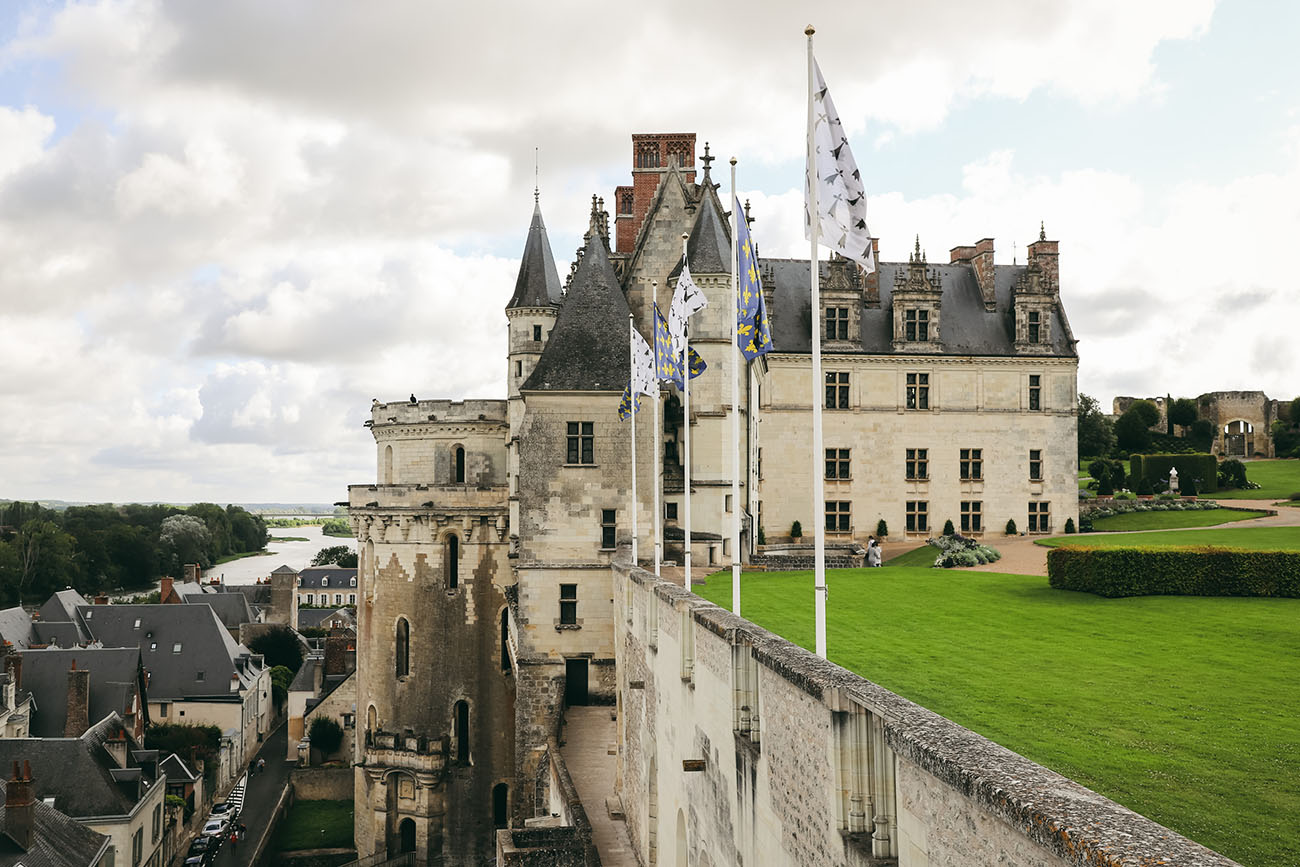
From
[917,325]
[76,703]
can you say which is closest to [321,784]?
[76,703]

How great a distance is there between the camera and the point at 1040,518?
47.0 metres

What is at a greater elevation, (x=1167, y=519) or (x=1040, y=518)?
(x=1167, y=519)

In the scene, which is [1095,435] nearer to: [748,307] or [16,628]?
[748,307]

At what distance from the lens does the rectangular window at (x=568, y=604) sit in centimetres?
2791

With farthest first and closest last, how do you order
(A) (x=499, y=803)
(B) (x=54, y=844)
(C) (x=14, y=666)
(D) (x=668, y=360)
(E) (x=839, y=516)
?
1. (E) (x=839, y=516)
2. (C) (x=14, y=666)
3. (A) (x=499, y=803)
4. (B) (x=54, y=844)
5. (D) (x=668, y=360)

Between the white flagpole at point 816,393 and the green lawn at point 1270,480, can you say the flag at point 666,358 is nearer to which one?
the white flagpole at point 816,393

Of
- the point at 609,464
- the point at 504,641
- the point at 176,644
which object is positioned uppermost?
the point at 609,464

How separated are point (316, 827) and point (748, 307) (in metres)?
42.0

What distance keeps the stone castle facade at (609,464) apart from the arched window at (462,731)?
0.22 ft

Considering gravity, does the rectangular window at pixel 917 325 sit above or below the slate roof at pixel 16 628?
above

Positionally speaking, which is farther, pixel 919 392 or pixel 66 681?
pixel 919 392

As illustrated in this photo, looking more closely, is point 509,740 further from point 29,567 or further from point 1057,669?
point 29,567

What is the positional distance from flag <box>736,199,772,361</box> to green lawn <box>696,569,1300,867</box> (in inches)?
187

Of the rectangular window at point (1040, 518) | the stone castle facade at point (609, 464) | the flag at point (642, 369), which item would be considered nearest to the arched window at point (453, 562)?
the stone castle facade at point (609, 464)
